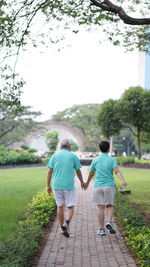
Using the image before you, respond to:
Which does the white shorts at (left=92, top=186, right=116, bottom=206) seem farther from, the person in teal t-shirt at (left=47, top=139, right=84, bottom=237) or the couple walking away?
the person in teal t-shirt at (left=47, top=139, right=84, bottom=237)

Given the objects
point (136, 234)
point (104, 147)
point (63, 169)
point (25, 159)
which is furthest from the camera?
Answer: point (25, 159)

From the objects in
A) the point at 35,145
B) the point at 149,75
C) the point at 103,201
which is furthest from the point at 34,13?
the point at 149,75

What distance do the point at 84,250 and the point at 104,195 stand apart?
109cm

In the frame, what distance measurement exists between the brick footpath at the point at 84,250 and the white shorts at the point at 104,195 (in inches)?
23.1

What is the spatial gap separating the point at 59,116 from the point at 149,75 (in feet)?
332

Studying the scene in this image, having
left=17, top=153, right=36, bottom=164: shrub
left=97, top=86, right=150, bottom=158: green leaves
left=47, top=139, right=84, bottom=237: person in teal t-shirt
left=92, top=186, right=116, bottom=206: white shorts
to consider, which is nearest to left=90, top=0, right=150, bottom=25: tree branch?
left=47, top=139, right=84, bottom=237: person in teal t-shirt

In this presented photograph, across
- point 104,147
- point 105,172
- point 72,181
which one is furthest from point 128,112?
point 72,181

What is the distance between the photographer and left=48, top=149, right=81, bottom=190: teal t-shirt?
5.72 m

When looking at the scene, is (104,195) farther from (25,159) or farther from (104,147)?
(25,159)

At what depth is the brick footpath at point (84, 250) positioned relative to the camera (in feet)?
14.6

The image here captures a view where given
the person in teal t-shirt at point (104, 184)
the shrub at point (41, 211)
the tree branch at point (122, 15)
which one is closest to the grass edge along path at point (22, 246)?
the shrub at point (41, 211)

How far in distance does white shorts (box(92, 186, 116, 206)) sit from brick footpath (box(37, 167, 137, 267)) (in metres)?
0.59

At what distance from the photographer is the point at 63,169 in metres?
5.72

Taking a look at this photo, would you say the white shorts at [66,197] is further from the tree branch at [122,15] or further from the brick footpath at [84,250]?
the tree branch at [122,15]
